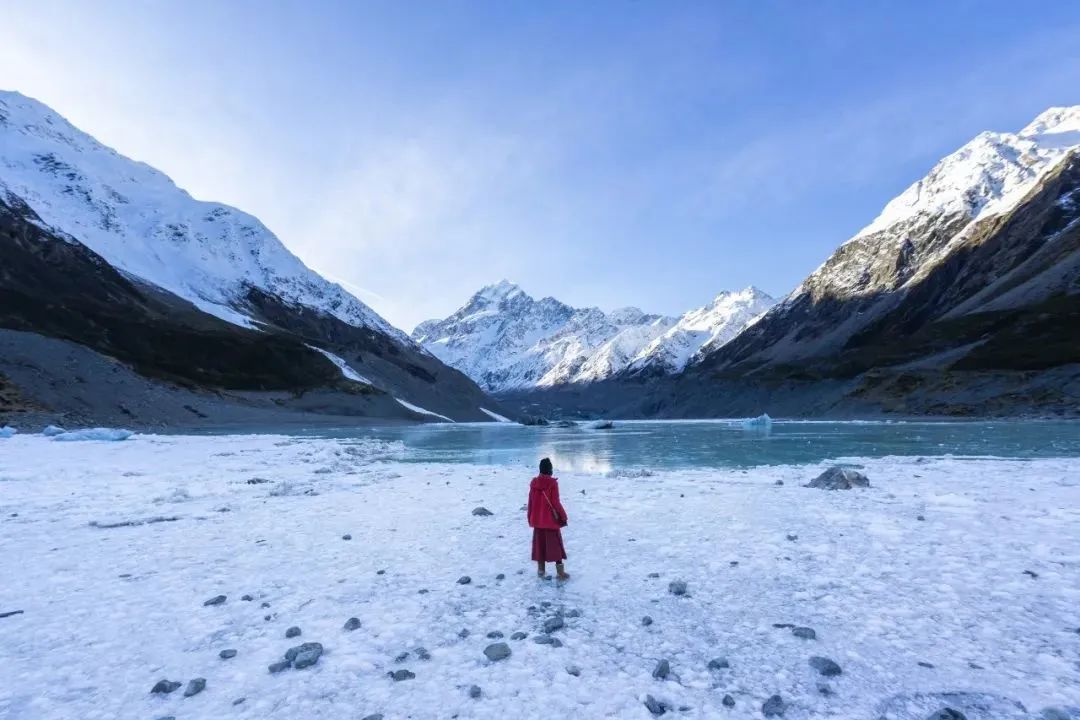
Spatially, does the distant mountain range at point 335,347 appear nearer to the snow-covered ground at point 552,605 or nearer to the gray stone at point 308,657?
the snow-covered ground at point 552,605

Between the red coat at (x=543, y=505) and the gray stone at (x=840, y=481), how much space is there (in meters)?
12.5

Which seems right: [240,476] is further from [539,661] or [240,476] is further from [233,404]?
[233,404]

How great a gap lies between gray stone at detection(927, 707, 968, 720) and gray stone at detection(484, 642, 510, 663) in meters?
4.22

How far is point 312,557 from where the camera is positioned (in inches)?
442

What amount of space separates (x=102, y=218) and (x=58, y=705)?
803 feet

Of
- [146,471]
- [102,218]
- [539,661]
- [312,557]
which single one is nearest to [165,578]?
[312,557]

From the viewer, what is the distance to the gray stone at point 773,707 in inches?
213

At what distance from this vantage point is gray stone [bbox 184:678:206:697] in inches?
231

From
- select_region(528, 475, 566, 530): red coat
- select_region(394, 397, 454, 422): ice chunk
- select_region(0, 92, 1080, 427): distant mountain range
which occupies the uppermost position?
select_region(0, 92, 1080, 427): distant mountain range

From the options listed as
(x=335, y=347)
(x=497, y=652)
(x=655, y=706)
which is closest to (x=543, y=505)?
(x=497, y=652)

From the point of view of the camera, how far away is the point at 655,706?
18.2 ft

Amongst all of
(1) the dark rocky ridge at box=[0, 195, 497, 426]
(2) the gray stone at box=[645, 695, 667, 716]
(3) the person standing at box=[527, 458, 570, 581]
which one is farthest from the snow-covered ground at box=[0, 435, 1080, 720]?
(1) the dark rocky ridge at box=[0, 195, 497, 426]

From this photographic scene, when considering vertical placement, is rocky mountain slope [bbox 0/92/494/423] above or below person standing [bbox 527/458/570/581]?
above

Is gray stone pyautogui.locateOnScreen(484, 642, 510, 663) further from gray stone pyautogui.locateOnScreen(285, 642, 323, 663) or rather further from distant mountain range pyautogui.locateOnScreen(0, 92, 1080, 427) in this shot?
distant mountain range pyautogui.locateOnScreen(0, 92, 1080, 427)
